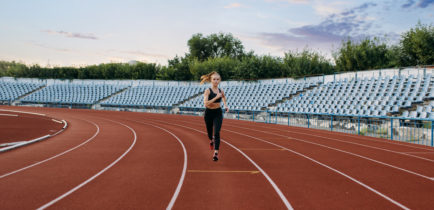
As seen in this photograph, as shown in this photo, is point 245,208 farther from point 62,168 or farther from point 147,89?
point 147,89

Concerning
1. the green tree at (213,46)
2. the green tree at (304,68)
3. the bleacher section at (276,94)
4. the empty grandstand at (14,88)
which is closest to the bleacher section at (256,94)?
the bleacher section at (276,94)

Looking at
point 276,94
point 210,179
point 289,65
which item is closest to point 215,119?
point 210,179

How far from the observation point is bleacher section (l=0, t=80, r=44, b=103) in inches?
1753

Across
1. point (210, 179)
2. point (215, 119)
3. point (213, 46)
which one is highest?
point (213, 46)

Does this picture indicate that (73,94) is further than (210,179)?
Yes

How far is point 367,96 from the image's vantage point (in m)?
19.5

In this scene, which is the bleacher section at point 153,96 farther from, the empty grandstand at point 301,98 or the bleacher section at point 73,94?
the bleacher section at point 73,94

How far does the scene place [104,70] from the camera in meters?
59.9

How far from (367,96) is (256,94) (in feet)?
39.8

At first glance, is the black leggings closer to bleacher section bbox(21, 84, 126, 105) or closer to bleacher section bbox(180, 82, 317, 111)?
bleacher section bbox(180, 82, 317, 111)

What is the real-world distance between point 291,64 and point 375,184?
37985mm

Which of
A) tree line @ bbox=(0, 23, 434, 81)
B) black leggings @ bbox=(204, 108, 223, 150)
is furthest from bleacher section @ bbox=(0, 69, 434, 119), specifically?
black leggings @ bbox=(204, 108, 223, 150)

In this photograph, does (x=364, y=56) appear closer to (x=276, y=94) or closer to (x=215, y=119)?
(x=276, y=94)

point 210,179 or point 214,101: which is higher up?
point 214,101
